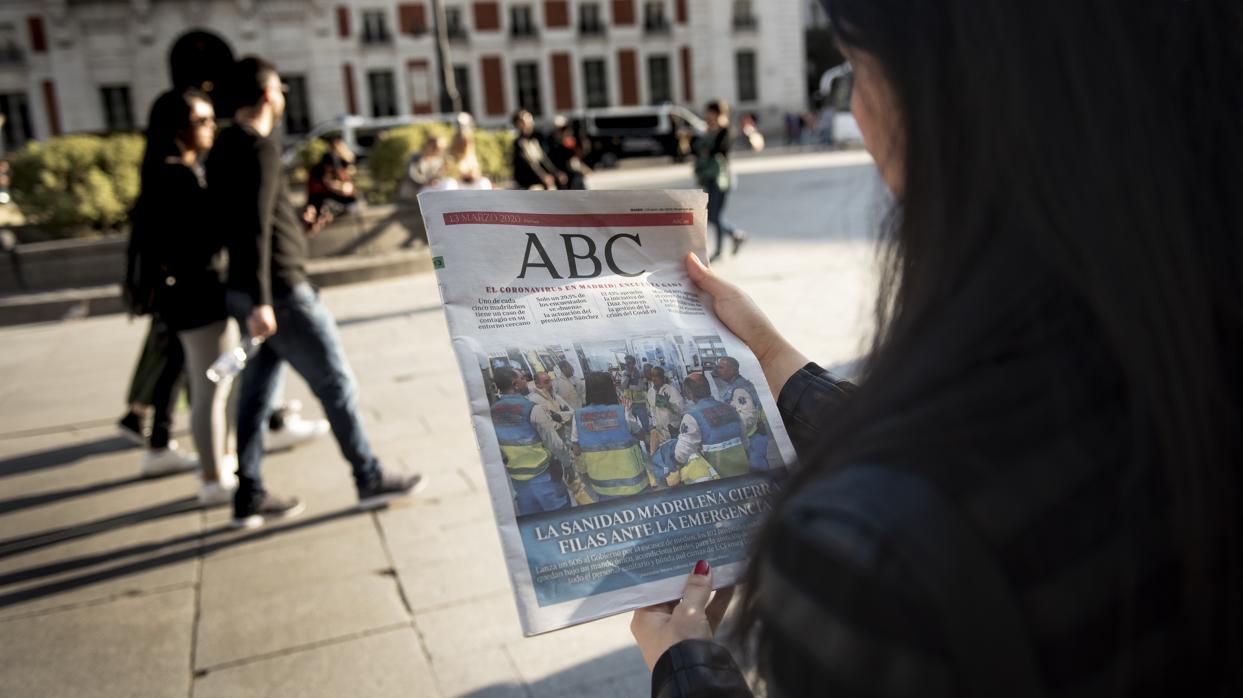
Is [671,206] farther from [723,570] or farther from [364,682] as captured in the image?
[364,682]

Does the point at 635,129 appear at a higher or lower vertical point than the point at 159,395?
lower

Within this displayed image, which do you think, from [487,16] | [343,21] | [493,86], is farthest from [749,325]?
[487,16]

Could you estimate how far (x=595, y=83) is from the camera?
152ft

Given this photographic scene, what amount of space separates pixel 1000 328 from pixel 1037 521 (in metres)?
0.13

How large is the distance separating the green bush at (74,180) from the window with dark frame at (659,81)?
36424 mm

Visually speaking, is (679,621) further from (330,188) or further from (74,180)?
(74,180)

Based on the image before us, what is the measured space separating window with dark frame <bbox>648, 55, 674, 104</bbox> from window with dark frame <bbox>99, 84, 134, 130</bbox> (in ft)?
71.0

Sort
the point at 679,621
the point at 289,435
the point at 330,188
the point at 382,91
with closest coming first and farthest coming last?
the point at 679,621, the point at 289,435, the point at 330,188, the point at 382,91

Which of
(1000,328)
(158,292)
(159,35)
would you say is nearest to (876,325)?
(1000,328)

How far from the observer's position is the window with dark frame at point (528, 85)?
4544cm

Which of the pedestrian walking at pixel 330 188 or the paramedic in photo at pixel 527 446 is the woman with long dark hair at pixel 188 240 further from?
the pedestrian walking at pixel 330 188

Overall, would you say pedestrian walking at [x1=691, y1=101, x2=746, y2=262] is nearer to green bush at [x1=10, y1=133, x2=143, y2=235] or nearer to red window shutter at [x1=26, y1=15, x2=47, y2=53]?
green bush at [x1=10, y1=133, x2=143, y2=235]

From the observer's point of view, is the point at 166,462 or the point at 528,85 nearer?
the point at 166,462

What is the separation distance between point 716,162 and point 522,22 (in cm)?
3742
